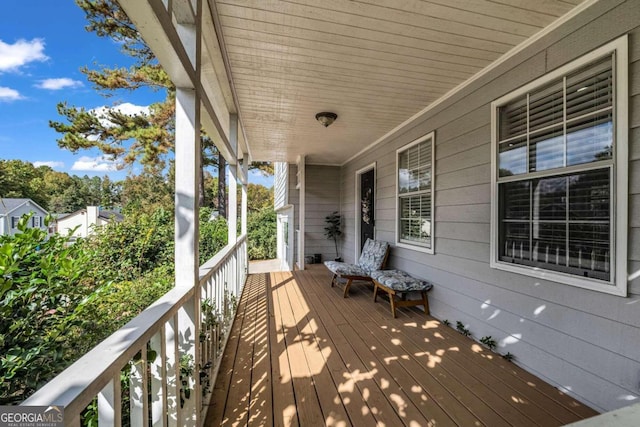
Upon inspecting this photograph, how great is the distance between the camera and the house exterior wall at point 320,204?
704 centimetres

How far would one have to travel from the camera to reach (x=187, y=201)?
1411mm

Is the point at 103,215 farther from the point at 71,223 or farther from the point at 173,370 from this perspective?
the point at 173,370

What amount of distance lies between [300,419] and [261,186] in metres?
22.9

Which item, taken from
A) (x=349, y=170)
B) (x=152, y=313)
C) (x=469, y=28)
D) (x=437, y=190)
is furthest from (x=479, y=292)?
(x=349, y=170)

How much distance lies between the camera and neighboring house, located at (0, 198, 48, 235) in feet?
3.52

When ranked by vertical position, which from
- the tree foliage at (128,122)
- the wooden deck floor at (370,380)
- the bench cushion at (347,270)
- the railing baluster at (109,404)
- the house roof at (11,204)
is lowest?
the wooden deck floor at (370,380)

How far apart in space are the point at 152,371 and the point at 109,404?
16.2 inches

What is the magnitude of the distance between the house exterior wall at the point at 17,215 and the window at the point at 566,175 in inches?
121

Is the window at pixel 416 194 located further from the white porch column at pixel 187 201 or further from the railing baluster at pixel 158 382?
the railing baluster at pixel 158 382

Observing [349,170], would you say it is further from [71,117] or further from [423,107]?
[71,117]

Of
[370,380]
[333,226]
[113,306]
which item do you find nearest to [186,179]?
[113,306]

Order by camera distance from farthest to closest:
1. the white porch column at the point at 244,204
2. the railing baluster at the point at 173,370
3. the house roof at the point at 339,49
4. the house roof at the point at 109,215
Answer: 1. the white porch column at the point at 244,204
2. the house roof at the point at 109,215
3. the house roof at the point at 339,49
4. the railing baluster at the point at 173,370

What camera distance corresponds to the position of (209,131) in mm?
2230

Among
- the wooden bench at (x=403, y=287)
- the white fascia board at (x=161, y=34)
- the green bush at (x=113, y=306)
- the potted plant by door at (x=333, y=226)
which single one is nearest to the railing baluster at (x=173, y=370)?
the green bush at (x=113, y=306)
